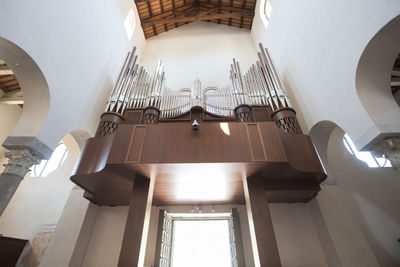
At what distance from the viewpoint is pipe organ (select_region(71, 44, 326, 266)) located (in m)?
3.54

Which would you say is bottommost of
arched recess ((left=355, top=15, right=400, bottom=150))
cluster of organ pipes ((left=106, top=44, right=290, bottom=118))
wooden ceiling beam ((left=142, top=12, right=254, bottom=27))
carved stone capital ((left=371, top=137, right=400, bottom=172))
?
carved stone capital ((left=371, top=137, right=400, bottom=172))

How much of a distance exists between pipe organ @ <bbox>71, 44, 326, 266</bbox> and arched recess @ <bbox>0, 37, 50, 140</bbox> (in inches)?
41.4

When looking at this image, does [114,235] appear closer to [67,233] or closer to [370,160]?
[67,233]

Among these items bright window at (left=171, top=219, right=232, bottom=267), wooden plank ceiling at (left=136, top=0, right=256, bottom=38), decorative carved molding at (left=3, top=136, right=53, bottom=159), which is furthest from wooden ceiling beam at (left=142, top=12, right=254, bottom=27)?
bright window at (left=171, top=219, right=232, bottom=267)

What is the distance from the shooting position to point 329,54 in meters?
4.12

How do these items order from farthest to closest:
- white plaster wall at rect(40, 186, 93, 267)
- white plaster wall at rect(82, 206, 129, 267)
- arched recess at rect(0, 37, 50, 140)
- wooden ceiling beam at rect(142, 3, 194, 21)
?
wooden ceiling beam at rect(142, 3, 194, 21) < white plaster wall at rect(82, 206, 129, 267) < white plaster wall at rect(40, 186, 93, 267) < arched recess at rect(0, 37, 50, 140)

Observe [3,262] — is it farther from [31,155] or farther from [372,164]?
[372,164]

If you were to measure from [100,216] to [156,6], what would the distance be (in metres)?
9.80

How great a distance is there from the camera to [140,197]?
3.85 metres

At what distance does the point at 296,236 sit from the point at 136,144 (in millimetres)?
4815

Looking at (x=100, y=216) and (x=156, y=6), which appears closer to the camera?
(x=100, y=216)

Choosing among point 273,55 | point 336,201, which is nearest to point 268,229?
point 336,201

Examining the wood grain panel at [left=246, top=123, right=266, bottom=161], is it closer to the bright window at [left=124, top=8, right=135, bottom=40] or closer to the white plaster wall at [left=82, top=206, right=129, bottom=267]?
the white plaster wall at [left=82, top=206, right=129, bottom=267]

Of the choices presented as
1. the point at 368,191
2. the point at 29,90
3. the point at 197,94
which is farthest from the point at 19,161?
the point at 368,191
